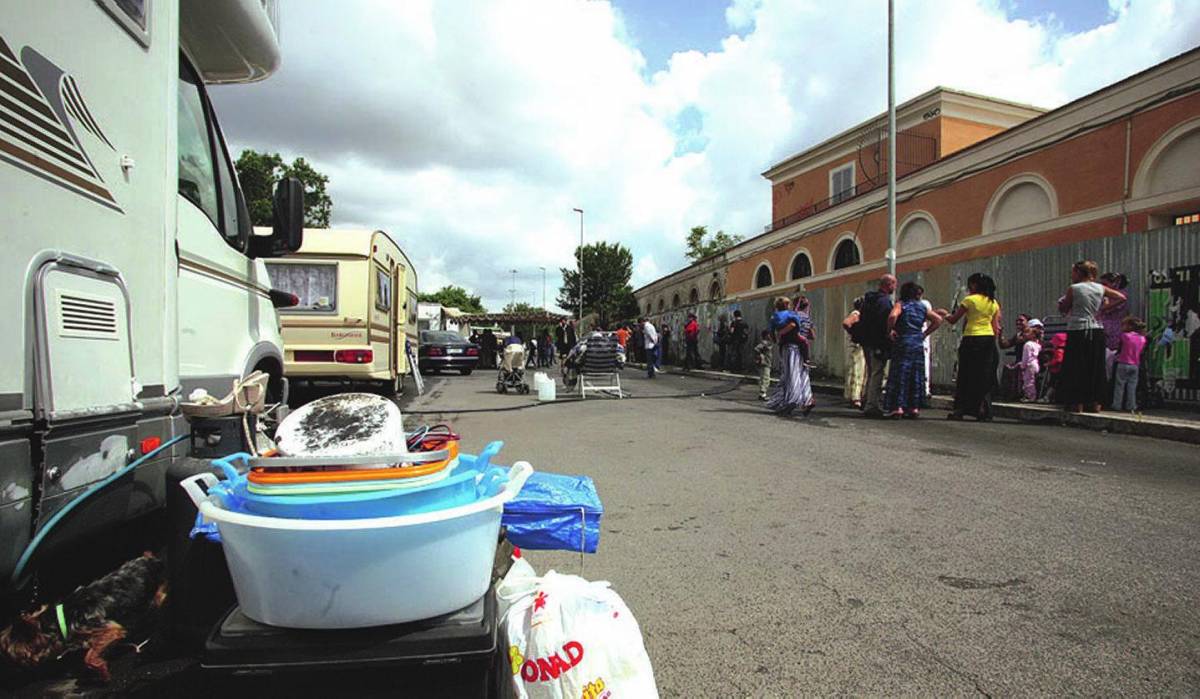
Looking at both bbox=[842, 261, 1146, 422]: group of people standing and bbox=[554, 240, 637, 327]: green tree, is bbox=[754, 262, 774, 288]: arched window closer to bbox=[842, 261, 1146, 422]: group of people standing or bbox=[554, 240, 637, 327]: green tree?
bbox=[842, 261, 1146, 422]: group of people standing

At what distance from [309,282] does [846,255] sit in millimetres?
21716

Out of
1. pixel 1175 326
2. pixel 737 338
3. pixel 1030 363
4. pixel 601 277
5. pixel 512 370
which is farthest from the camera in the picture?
pixel 601 277

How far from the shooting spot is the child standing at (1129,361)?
8734mm

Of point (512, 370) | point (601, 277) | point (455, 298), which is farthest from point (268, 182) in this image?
point (455, 298)

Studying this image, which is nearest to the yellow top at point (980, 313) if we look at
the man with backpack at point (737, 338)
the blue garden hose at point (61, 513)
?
the blue garden hose at point (61, 513)

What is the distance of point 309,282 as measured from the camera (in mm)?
10016

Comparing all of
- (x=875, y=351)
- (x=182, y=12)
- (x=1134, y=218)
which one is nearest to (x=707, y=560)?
(x=182, y=12)

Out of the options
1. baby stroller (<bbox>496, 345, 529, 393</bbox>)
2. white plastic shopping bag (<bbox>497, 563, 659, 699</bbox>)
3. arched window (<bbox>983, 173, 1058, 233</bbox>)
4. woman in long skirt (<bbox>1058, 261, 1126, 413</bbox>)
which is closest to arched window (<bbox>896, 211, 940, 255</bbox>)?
arched window (<bbox>983, 173, 1058, 233</bbox>)

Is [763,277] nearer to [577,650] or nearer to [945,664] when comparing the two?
[945,664]

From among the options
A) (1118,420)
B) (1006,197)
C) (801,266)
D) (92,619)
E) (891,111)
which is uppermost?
(891,111)

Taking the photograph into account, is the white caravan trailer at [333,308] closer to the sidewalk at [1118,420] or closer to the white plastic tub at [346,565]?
the white plastic tub at [346,565]

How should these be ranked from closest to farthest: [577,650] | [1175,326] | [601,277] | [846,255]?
[577,650], [1175,326], [846,255], [601,277]

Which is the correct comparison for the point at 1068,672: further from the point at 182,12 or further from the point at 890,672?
the point at 182,12

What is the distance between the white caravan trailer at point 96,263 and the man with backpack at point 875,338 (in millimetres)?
8161
